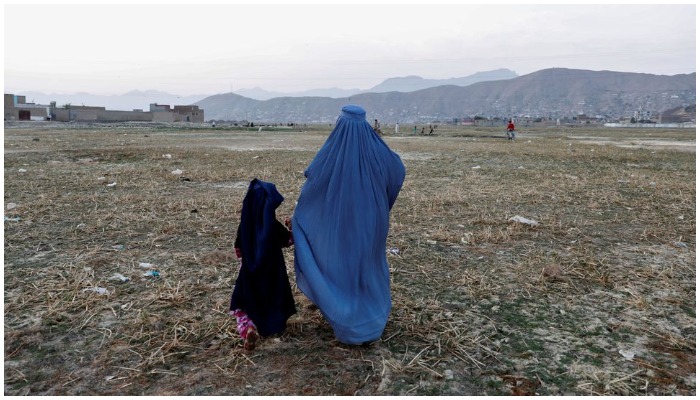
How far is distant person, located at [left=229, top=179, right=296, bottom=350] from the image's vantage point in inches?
121


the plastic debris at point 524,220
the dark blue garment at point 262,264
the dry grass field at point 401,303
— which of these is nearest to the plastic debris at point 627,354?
the dry grass field at point 401,303

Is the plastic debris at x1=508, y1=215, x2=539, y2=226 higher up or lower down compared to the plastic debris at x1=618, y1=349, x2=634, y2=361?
higher up

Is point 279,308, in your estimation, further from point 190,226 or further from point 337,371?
point 190,226

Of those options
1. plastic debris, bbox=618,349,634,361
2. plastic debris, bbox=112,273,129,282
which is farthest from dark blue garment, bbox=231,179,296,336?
plastic debris, bbox=618,349,634,361

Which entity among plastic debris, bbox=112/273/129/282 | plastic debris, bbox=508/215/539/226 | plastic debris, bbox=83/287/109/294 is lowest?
plastic debris, bbox=83/287/109/294

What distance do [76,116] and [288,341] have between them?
2733 inches

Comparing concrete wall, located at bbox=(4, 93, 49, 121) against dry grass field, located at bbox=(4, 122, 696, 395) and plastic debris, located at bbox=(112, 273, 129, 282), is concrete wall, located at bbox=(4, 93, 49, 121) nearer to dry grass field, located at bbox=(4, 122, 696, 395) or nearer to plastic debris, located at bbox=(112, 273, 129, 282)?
dry grass field, located at bbox=(4, 122, 696, 395)

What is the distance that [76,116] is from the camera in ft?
205

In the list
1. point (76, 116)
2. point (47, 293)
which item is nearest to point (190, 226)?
point (47, 293)

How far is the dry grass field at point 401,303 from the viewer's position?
2.76 meters

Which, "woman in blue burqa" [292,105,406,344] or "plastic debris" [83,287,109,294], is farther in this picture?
"plastic debris" [83,287,109,294]

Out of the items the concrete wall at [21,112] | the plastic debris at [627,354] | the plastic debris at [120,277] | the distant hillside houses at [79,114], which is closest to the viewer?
the plastic debris at [627,354]

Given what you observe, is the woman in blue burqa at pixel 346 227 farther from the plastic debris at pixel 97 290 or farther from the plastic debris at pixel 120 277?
the plastic debris at pixel 120 277

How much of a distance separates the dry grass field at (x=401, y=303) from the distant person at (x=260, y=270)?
0.13m
